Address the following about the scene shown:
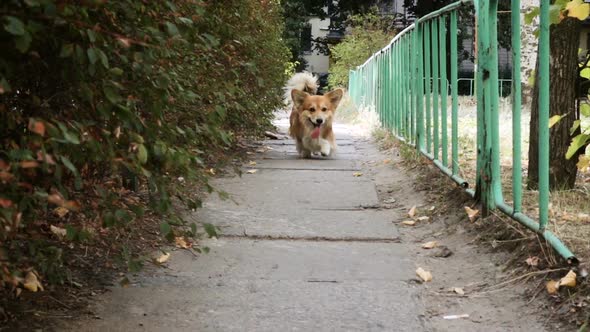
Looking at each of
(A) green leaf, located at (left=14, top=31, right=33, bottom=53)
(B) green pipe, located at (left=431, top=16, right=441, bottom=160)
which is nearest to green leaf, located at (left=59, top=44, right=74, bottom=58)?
(A) green leaf, located at (left=14, top=31, right=33, bottom=53)

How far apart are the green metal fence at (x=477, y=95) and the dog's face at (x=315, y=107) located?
76 cm

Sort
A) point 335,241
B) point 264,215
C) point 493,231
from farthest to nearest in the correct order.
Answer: point 264,215 < point 335,241 < point 493,231

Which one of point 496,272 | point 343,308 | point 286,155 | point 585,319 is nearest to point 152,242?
point 343,308

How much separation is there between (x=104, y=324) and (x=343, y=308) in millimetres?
946

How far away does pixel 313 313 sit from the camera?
280 centimetres

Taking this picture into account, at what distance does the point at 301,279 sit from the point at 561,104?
2095mm

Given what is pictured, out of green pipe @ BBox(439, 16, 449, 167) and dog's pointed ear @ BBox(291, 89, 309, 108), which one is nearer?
green pipe @ BBox(439, 16, 449, 167)

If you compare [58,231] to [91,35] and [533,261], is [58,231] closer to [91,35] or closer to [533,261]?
[91,35]

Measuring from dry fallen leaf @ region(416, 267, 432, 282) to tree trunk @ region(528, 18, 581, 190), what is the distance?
1.32 metres

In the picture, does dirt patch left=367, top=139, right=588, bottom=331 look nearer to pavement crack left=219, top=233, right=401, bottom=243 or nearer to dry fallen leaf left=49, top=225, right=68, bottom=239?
pavement crack left=219, top=233, right=401, bottom=243

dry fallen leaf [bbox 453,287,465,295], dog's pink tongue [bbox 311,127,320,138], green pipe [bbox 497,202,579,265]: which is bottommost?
dry fallen leaf [bbox 453,287,465,295]

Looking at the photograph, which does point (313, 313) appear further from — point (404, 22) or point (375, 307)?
point (404, 22)

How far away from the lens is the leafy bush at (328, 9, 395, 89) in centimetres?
2277

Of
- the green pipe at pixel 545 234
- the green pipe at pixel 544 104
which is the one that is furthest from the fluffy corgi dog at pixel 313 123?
the green pipe at pixel 544 104
